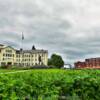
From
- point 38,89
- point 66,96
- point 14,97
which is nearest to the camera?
point 14,97

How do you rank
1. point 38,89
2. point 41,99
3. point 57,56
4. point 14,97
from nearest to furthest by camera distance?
point 14,97, point 41,99, point 38,89, point 57,56

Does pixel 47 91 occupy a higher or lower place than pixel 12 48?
lower

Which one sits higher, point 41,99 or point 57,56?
point 57,56

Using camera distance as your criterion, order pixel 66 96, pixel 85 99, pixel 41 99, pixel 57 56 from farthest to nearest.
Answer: pixel 57 56
pixel 85 99
pixel 66 96
pixel 41 99

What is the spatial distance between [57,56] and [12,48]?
126 ft

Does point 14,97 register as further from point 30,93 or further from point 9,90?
point 30,93

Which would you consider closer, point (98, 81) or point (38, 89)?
point (38, 89)

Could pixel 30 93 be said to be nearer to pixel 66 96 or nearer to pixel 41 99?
pixel 41 99

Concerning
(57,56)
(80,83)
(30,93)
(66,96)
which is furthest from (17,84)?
(57,56)

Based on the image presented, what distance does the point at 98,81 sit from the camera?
29.1 ft

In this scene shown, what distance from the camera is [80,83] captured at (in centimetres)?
860

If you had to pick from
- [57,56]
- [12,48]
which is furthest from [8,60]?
Answer: [57,56]

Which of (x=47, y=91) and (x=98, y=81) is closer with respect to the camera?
(x=47, y=91)

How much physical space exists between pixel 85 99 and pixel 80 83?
432 mm
